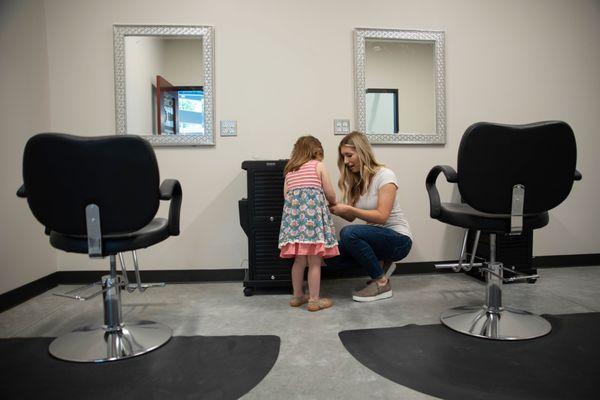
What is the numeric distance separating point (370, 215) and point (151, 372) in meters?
1.35

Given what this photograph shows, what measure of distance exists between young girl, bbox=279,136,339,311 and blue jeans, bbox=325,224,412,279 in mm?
156

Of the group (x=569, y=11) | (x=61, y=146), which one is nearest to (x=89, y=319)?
(x=61, y=146)

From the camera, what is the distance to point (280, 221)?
238 centimetres

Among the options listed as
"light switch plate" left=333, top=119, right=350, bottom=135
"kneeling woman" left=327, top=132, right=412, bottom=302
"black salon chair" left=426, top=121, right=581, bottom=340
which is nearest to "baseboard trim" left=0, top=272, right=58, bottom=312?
"kneeling woman" left=327, top=132, right=412, bottom=302

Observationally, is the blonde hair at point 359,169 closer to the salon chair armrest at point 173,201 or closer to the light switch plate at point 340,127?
the light switch plate at point 340,127

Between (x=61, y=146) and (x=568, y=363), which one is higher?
(x=61, y=146)

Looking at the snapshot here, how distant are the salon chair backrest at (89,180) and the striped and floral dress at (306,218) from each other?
817 millimetres

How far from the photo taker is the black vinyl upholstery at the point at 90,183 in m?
1.36

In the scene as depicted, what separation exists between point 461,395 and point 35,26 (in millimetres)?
Result: 3237

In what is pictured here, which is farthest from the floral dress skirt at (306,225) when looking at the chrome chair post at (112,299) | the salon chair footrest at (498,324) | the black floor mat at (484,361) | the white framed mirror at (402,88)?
the white framed mirror at (402,88)

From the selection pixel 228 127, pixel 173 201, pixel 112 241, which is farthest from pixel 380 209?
pixel 112 241

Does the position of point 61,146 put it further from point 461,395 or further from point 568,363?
point 568,363

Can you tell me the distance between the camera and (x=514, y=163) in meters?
1.53

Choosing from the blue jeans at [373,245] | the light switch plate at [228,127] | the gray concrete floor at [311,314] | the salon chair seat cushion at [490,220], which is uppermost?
the light switch plate at [228,127]
